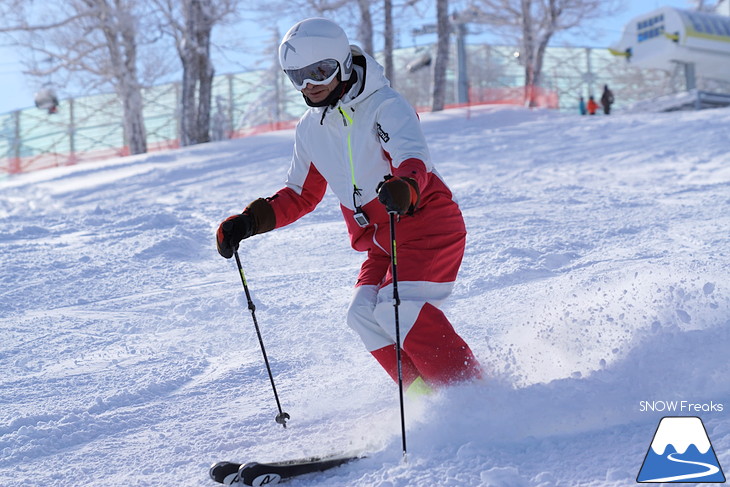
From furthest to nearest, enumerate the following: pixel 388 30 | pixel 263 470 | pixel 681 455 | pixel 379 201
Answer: pixel 388 30 < pixel 379 201 < pixel 263 470 < pixel 681 455

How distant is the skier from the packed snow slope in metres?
0.21

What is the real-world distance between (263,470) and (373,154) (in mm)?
1254

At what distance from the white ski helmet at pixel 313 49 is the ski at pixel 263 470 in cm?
138

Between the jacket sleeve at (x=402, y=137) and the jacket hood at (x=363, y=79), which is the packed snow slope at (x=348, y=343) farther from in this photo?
the jacket hood at (x=363, y=79)

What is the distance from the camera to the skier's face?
117 inches

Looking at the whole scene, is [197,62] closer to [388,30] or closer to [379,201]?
[388,30]

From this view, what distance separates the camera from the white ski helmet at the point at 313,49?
292 centimetres

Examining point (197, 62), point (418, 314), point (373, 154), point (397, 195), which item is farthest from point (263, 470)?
point (197, 62)

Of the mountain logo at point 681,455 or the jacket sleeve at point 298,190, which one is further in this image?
the jacket sleeve at point 298,190

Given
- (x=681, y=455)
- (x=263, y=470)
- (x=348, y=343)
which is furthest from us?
(x=348, y=343)

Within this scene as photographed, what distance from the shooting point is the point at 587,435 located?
8.52 feet

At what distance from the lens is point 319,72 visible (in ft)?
9.67

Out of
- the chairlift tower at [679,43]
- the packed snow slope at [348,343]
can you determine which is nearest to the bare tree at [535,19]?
the chairlift tower at [679,43]

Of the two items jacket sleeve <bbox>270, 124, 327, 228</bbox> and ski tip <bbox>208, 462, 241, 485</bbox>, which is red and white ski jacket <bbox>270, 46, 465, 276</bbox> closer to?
jacket sleeve <bbox>270, 124, 327, 228</bbox>
